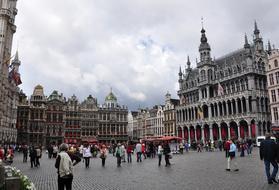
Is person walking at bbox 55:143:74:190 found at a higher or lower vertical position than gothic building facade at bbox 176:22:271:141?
lower

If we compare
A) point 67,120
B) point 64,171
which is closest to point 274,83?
point 64,171

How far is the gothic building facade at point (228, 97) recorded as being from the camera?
57.9 metres

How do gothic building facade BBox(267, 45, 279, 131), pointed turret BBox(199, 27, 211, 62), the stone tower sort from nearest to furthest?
the stone tower < gothic building facade BBox(267, 45, 279, 131) < pointed turret BBox(199, 27, 211, 62)

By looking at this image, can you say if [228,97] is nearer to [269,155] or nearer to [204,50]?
[204,50]

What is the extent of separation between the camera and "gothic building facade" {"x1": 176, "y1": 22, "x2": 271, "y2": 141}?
57.9 metres

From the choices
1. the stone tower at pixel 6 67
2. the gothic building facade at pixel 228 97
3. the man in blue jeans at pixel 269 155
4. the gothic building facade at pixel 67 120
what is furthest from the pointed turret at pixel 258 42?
the man in blue jeans at pixel 269 155

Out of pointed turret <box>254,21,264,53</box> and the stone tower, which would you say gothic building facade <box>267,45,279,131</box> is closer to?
pointed turret <box>254,21,264,53</box>

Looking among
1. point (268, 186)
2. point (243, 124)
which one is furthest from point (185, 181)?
point (243, 124)

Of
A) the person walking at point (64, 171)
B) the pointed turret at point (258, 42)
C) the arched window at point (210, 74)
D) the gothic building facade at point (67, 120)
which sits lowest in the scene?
the person walking at point (64, 171)

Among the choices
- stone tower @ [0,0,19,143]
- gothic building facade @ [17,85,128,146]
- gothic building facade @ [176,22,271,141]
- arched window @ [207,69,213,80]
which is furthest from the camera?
gothic building facade @ [17,85,128,146]

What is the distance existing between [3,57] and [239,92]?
161 feet

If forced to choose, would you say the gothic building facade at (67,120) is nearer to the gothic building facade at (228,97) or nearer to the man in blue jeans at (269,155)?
the gothic building facade at (228,97)

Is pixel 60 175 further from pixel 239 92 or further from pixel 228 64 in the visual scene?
pixel 228 64

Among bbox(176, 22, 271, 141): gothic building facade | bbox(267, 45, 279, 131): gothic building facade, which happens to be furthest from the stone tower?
bbox(267, 45, 279, 131): gothic building facade
